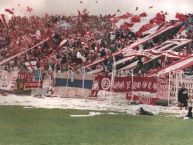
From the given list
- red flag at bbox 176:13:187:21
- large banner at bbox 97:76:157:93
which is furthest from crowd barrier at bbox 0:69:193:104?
red flag at bbox 176:13:187:21

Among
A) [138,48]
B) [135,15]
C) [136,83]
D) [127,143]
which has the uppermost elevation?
[135,15]

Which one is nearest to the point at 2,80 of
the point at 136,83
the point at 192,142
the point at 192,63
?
A: the point at 136,83

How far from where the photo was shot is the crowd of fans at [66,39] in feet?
122

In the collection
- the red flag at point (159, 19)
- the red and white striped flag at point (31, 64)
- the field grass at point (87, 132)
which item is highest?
the red flag at point (159, 19)

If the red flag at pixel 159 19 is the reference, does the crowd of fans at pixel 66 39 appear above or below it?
below

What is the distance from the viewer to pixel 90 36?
131 feet

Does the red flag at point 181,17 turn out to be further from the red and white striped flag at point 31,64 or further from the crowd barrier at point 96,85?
the crowd barrier at point 96,85

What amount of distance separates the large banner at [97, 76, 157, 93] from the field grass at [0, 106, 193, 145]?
9661 mm

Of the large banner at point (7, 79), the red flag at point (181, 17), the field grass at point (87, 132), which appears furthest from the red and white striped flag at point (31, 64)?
the field grass at point (87, 132)

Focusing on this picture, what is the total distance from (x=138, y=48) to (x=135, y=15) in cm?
426

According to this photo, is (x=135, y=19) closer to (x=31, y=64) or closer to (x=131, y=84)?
(x=31, y=64)

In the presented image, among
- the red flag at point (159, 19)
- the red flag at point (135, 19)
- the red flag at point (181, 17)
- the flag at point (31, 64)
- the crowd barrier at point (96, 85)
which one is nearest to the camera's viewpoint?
the crowd barrier at point (96, 85)

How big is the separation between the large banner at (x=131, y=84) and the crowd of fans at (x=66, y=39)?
942 centimetres

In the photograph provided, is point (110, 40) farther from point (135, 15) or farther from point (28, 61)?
point (28, 61)
